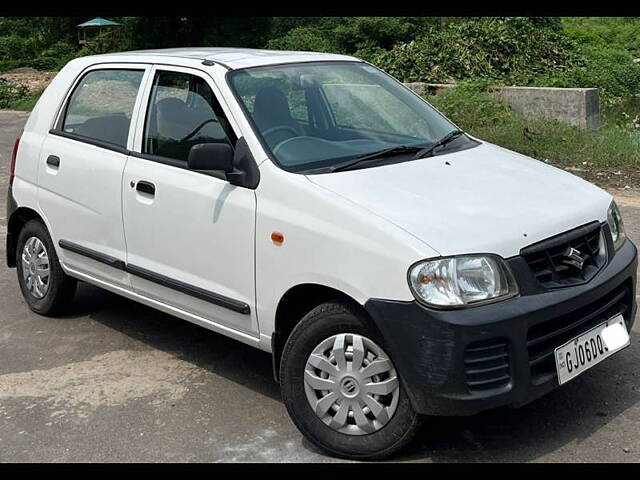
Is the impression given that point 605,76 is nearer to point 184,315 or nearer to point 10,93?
point 184,315

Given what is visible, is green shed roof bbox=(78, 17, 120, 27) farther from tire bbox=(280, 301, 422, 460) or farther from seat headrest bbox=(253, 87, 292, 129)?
tire bbox=(280, 301, 422, 460)

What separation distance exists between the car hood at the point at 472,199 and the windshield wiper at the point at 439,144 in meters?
0.07

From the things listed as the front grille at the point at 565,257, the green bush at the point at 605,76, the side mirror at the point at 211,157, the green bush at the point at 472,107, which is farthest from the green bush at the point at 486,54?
the side mirror at the point at 211,157

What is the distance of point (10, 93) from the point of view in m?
23.3

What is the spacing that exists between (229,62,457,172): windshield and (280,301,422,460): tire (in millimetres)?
813

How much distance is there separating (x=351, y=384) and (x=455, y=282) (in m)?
0.70

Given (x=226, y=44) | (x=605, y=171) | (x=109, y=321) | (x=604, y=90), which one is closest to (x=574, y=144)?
(x=605, y=171)

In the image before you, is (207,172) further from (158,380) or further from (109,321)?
(109,321)

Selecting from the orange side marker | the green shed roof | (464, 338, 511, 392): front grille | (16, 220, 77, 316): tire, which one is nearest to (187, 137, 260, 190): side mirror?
the orange side marker

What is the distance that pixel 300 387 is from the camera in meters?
3.96

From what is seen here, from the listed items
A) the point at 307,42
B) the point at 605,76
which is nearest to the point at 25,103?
the point at 307,42

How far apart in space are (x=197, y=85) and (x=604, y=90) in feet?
41.7

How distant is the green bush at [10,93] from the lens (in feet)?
74.3

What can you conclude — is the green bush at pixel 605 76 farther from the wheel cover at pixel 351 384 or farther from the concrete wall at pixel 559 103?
the wheel cover at pixel 351 384
